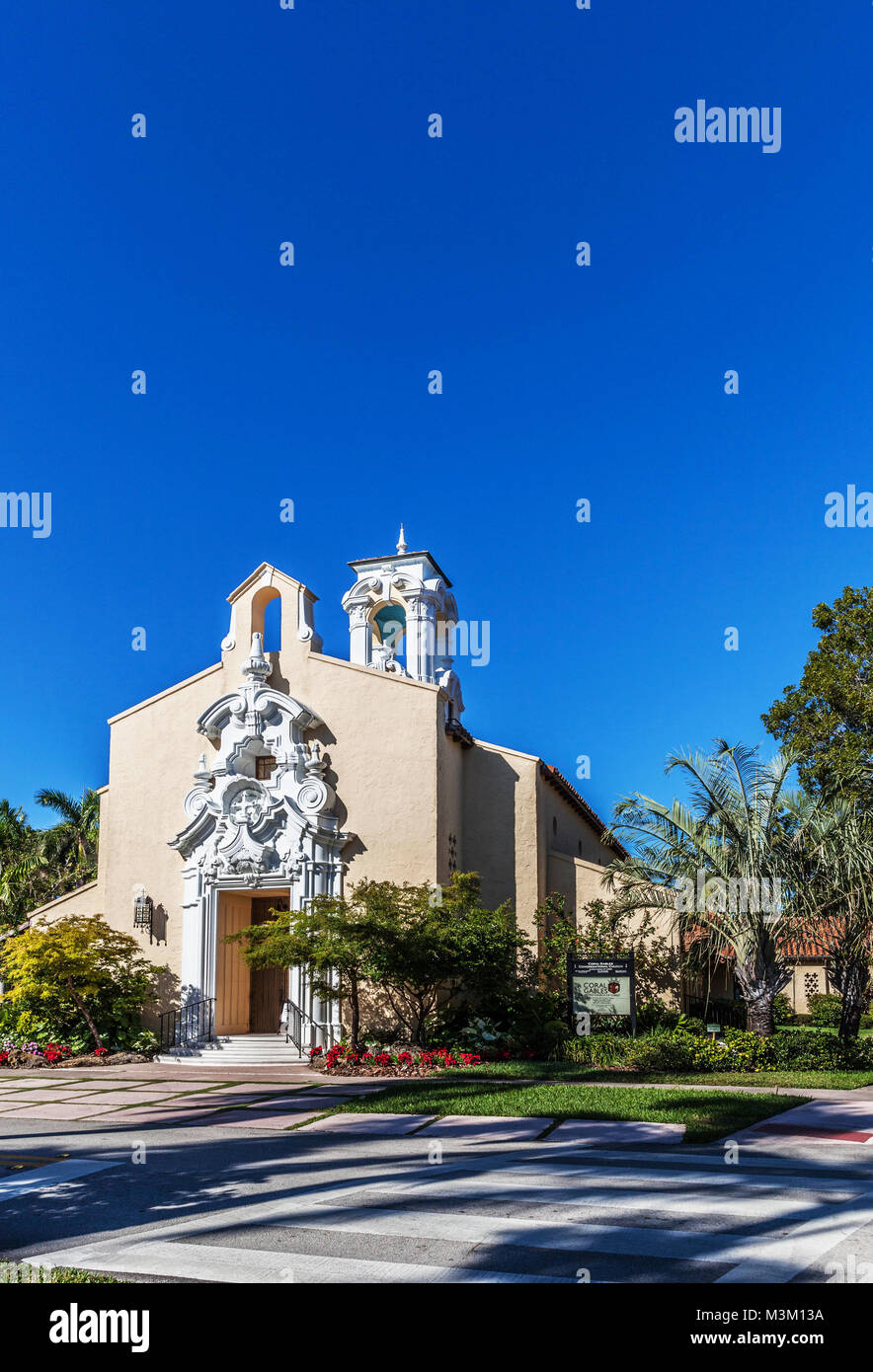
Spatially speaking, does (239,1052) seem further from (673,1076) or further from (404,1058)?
(673,1076)

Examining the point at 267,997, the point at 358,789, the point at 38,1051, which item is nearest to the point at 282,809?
the point at 358,789

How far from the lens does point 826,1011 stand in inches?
1223

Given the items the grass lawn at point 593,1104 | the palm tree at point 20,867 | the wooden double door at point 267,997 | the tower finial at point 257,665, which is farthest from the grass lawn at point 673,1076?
the palm tree at point 20,867

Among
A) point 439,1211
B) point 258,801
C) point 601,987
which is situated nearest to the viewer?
point 439,1211

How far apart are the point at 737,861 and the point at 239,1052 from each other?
398 inches

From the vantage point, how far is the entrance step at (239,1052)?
20266mm

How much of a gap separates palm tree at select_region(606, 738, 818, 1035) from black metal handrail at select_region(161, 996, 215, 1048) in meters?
8.94

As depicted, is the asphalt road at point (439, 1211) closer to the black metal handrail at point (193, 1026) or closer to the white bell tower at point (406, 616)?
the black metal handrail at point (193, 1026)

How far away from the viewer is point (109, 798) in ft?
79.1

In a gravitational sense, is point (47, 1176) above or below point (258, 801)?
below

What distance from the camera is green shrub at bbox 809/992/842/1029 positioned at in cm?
3010

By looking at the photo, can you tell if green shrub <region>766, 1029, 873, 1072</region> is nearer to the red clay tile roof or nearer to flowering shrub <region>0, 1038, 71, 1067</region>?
the red clay tile roof
